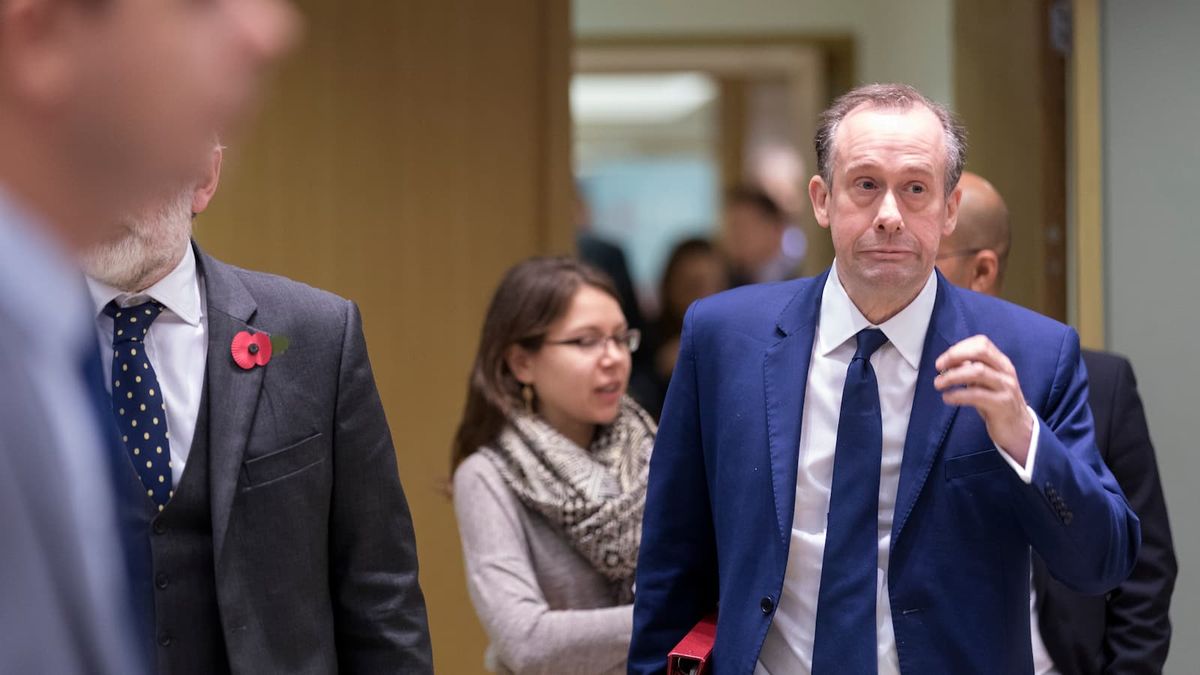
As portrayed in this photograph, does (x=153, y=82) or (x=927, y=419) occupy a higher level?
(x=153, y=82)

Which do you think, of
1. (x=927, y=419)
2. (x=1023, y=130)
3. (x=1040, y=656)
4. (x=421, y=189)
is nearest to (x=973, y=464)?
(x=927, y=419)

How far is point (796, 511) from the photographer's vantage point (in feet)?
6.56

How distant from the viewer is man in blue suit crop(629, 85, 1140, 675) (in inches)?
75.0

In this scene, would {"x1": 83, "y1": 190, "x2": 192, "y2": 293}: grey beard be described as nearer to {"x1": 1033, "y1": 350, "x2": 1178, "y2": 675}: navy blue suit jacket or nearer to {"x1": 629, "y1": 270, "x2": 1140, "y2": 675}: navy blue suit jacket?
{"x1": 629, "y1": 270, "x2": 1140, "y2": 675}: navy blue suit jacket

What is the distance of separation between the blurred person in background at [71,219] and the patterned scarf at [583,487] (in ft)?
6.33

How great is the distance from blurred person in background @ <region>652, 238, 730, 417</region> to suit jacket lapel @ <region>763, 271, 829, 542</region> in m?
3.84

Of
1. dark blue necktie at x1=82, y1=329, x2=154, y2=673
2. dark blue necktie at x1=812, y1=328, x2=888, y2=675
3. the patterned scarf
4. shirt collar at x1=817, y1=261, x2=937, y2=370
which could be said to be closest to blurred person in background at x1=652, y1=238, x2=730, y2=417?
the patterned scarf

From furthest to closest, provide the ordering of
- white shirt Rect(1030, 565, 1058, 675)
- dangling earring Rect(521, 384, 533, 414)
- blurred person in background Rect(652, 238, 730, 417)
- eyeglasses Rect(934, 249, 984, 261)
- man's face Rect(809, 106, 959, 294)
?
1. blurred person in background Rect(652, 238, 730, 417)
2. dangling earring Rect(521, 384, 533, 414)
3. eyeglasses Rect(934, 249, 984, 261)
4. white shirt Rect(1030, 565, 1058, 675)
5. man's face Rect(809, 106, 959, 294)

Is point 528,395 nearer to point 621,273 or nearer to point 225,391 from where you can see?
point 225,391

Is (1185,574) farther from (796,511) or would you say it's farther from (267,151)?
(267,151)

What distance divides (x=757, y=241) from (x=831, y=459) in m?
5.29

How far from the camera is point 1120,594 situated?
2576 millimetres

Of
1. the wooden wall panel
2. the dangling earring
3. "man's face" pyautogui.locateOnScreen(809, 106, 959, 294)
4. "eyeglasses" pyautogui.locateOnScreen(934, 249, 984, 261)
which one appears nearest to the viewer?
"man's face" pyautogui.locateOnScreen(809, 106, 959, 294)

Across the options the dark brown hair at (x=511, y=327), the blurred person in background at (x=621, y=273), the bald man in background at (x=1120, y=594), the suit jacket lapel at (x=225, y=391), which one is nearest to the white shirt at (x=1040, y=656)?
the bald man in background at (x=1120, y=594)
